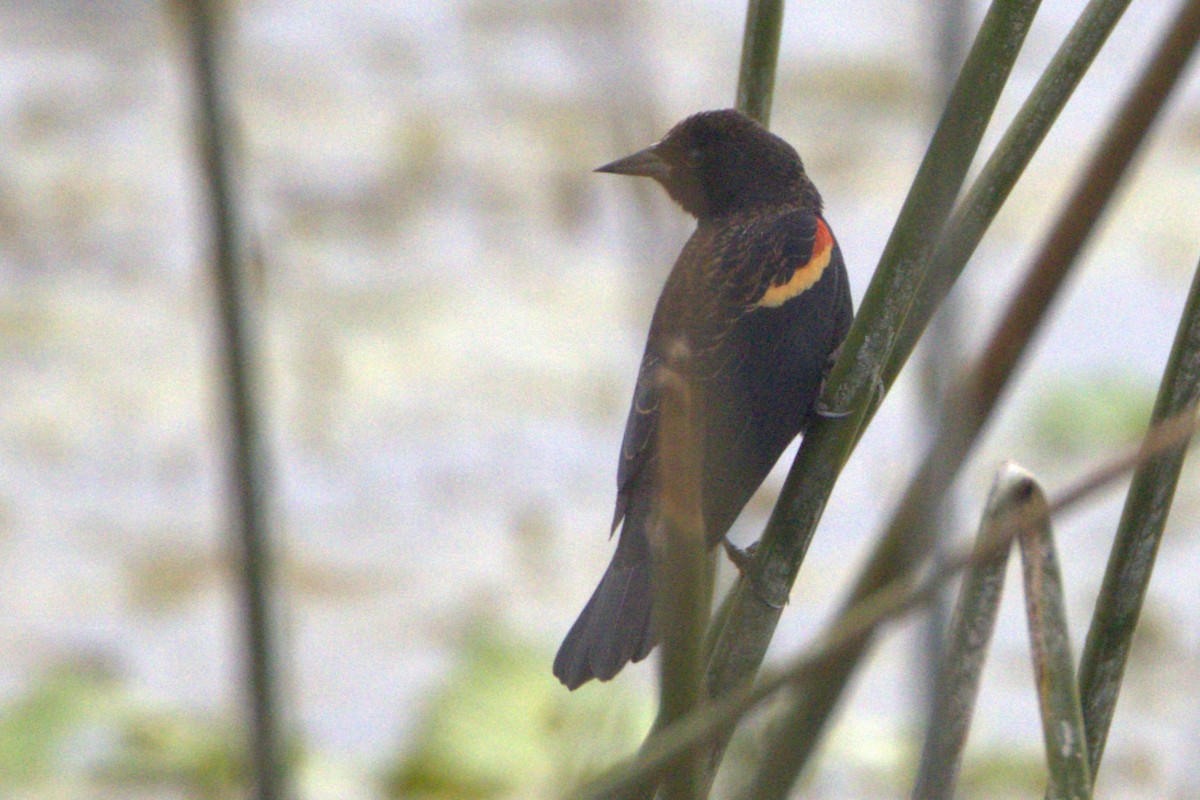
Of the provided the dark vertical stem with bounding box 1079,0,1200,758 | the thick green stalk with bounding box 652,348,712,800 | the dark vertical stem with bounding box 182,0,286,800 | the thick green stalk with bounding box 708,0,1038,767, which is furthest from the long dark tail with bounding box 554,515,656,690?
the dark vertical stem with bounding box 182,0,286,800

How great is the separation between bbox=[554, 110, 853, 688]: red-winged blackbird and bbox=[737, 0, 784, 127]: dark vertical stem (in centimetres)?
6

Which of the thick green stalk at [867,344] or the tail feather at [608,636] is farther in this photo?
the tail feather at [608,636]

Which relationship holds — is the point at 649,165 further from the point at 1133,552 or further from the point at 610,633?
the point at 1133,552

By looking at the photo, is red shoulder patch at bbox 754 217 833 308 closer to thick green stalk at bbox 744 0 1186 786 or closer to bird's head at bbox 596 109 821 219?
bird's head at bbox 596 109 821 219

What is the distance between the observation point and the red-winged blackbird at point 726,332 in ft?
3.58

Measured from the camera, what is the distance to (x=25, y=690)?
132 inches

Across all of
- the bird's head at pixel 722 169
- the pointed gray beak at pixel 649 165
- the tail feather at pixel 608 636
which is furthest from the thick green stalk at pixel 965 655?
the bird's head at pixel 722 169

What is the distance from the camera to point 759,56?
3.28 feet

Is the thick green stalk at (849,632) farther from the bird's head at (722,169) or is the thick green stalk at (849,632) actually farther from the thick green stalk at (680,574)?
the bird's head at (722,169)

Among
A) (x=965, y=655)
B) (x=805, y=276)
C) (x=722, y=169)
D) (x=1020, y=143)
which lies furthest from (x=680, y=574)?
(x=722, y=169)

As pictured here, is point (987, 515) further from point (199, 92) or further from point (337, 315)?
point (337, 315)

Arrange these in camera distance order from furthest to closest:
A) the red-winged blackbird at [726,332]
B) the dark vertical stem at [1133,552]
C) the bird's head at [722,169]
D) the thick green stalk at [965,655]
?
the bird's head at [722,169] < the red-winged blackbird at [726,332] < the dark vertical stem at [1133,552] < the thick green stalk at [965,655]

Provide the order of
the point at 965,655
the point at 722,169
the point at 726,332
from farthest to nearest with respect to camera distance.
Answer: the point at 722,169 < the point at 726,332 < the point at 965,655

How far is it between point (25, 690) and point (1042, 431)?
270 cm
